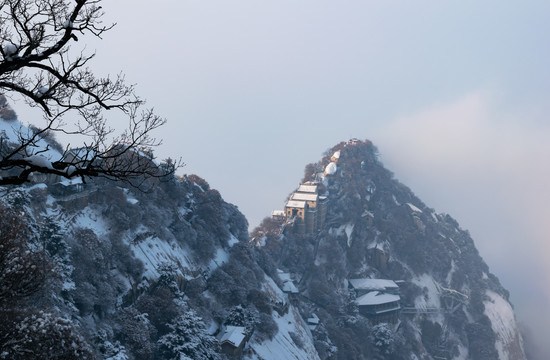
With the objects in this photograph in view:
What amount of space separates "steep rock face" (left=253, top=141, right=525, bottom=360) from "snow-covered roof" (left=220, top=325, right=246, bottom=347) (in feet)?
73.4

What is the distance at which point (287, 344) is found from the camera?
58.9 m

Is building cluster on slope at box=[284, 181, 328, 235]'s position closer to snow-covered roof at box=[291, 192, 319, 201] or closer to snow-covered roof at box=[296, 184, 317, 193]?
snow-covered roof at box=[291, 192, 319, 201]

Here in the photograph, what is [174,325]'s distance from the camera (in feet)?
141

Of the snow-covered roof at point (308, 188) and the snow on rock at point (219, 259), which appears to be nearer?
the snow on rock at point (219, 259)

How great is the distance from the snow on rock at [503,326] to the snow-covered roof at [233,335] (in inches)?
2756

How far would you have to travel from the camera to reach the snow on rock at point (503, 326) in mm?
99438

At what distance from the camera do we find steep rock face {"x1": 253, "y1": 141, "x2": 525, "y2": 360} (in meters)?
81.7

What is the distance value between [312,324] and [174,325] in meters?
34.6

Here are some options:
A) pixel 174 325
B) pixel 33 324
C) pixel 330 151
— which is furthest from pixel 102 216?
pixel 330 151

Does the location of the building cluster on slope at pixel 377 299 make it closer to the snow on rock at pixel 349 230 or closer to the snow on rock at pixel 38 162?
the snow on rock at pixel 349 230

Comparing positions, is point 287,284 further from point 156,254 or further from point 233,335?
point 156,254

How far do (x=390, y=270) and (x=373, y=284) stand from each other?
11487 mm

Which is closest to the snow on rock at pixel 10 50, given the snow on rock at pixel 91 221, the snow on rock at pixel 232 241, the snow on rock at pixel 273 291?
the snow on rock at pixel 91 221

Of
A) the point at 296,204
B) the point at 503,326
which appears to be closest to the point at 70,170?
the point at 296,204
